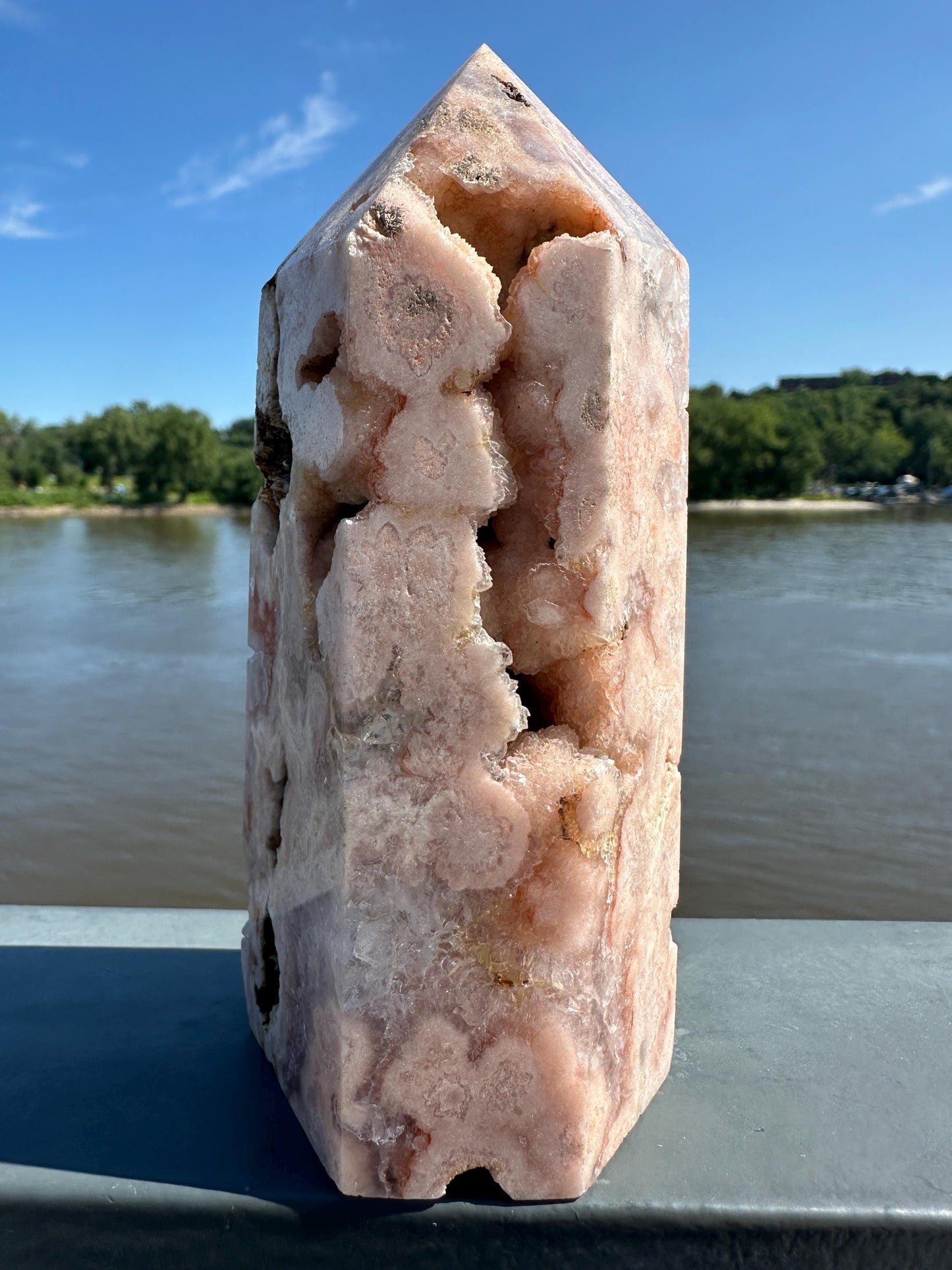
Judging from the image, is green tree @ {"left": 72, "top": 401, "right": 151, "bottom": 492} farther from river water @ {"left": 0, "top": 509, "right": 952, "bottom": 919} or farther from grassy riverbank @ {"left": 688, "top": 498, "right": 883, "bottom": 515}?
river water @ {"left": 0, "top": 509, "right": 952, "bottom": 919}

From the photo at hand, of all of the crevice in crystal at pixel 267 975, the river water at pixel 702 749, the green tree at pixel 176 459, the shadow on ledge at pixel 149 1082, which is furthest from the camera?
the green tree at pixel 176 459

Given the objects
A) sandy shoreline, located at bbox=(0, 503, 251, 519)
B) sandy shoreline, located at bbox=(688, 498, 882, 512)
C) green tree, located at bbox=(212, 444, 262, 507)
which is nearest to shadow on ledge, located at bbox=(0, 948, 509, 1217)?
sandy shoreline, located at bbox=(688, 498, 882, 512)

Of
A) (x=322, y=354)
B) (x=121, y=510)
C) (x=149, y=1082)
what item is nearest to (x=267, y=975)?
(x=149, y=1082)

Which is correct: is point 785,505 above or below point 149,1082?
above

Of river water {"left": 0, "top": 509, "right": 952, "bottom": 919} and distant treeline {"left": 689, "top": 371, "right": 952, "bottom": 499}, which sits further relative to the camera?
distant treeline {"left": 689, "top": 371, "right": 952, "bottom": 499}

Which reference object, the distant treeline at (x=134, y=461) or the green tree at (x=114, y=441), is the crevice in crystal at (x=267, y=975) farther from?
the green tree at (x=114, y=441)

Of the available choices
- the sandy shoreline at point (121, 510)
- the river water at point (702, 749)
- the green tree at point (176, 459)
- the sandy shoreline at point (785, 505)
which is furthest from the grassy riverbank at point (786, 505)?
the river water at point (702, 749)

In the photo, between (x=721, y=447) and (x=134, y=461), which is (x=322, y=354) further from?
(x=134, y=461)
